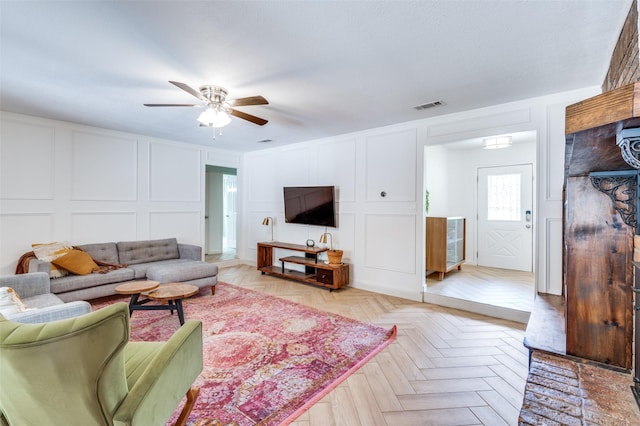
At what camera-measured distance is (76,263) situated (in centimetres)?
356

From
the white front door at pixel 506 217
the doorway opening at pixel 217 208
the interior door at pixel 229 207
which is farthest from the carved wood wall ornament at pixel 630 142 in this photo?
the interior door at pixel 229 207

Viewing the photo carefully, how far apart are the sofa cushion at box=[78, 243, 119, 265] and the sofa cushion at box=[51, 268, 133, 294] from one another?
0.47 metres

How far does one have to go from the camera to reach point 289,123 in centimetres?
405

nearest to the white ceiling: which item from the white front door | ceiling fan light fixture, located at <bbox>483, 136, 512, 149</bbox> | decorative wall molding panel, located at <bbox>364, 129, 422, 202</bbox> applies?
decorative wall molding panel, located at <bbox>364, 129, 422, 202</bbox>

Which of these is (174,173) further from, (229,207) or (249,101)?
(249,101)

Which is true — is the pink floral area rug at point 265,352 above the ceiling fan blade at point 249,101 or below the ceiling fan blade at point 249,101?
below

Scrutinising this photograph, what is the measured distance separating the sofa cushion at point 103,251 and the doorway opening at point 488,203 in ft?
15.4

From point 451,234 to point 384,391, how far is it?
3.64 meters

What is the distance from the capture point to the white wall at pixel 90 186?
12.3ft

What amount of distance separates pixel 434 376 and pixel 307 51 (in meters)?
2.59

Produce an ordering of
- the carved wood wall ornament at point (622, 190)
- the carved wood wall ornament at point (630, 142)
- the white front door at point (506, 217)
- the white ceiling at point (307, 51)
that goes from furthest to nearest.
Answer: the white front door at point (506, 217)
the white ceiling at point (307, 51)
the carved wood wall ornament at point (622, 190)
the carved wood wall ornament at point (630, 142)

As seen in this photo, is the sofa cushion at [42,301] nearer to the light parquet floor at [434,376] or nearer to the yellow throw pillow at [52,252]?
the yellow throw pillow at [52,252]

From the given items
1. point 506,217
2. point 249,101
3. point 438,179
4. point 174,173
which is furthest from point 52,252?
point 506,217

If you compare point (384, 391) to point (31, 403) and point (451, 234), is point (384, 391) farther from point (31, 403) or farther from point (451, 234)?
point (451, 234)
